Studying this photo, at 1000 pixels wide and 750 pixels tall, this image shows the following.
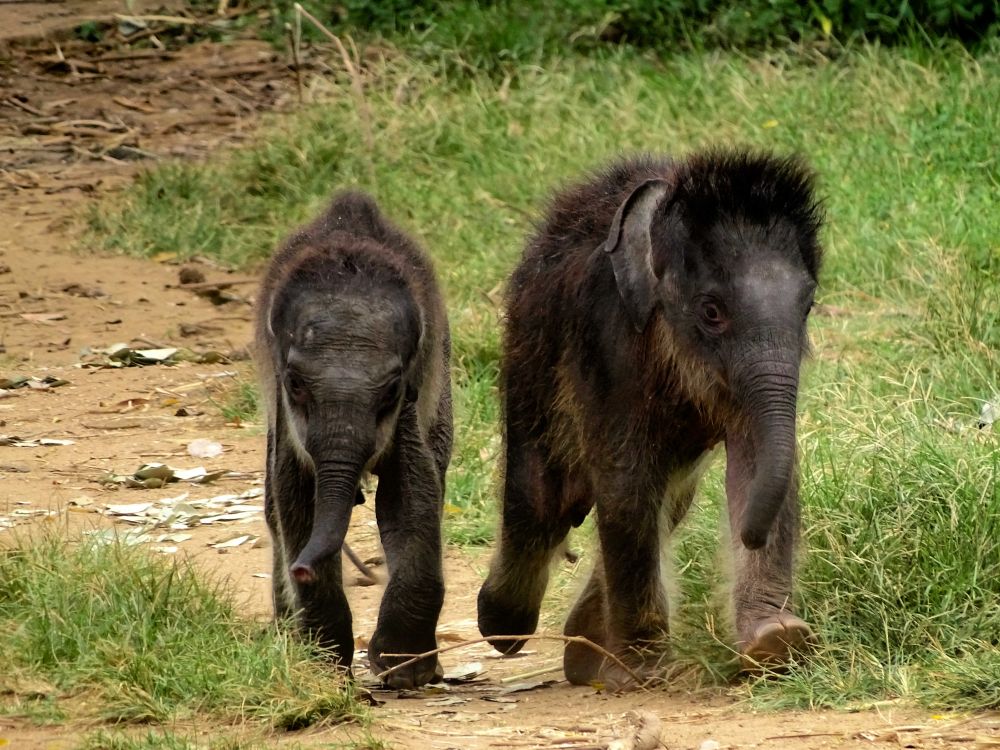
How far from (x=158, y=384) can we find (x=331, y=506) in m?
4.85

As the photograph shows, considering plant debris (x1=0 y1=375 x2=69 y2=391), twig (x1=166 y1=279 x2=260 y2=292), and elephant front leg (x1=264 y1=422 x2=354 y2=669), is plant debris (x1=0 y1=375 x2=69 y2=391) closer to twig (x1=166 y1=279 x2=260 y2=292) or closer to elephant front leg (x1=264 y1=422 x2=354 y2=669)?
twig (x1=166 y1=279 x2=260 y2=292)

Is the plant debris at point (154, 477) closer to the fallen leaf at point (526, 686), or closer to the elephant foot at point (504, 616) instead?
the elephant foot at point (504, 616)

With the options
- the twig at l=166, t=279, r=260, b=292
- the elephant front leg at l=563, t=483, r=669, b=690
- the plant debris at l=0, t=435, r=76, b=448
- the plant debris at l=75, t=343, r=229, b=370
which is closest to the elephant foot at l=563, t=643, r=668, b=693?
the elephant front leg at l=563, t=483, r=669, b=690

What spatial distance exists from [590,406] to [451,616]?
1673 millimetres

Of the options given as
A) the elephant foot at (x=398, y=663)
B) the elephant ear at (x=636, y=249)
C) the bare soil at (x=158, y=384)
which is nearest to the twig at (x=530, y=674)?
the bare soil at (x=158, y=384)

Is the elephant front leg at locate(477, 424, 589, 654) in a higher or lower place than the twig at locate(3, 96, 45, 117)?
lower

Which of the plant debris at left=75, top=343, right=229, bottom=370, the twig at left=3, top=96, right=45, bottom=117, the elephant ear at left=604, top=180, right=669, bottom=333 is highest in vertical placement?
the twig at left=3, top=96, right=45, bottom=117

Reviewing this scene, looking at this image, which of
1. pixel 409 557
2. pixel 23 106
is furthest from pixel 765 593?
pixel 23 106

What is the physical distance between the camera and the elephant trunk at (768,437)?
5.15m

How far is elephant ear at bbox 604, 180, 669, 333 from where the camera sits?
5.64 meters

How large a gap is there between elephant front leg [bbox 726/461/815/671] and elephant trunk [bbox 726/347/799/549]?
19 cm

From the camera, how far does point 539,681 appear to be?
6371 mm

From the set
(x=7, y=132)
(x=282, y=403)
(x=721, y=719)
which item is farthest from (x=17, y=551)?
(x=7, y=132)

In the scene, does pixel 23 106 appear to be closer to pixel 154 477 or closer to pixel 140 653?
pixel 154 477
